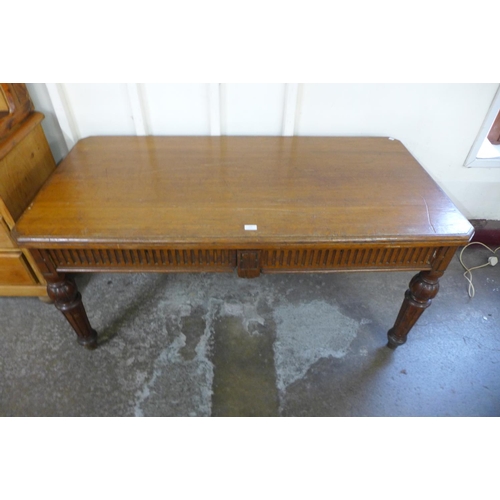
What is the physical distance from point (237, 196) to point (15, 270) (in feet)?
3.55

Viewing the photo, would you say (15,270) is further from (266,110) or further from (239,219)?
(266,110)

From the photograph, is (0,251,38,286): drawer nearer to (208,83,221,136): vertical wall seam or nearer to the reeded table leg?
the reeded table leg

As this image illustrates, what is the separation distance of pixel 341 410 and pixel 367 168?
970 mm

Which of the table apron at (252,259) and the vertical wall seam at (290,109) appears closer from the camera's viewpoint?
the table apron at (252,259)

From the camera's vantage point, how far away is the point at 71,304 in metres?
1.32

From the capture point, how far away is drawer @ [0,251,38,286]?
4.88 ft

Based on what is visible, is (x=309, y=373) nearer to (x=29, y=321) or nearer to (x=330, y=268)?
(x=330, y=268)

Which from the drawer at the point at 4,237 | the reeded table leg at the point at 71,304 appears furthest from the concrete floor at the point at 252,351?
the drawer at the point at 4,237

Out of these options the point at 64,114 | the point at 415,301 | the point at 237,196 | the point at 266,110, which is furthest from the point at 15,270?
the point at 415,301

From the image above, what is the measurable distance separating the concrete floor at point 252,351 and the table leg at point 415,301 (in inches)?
4.0

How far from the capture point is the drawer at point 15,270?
1486mm

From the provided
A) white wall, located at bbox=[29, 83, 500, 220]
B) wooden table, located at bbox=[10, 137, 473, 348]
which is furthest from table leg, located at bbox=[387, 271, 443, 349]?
white wall, located at bbox=[29, 83, 500, 220]

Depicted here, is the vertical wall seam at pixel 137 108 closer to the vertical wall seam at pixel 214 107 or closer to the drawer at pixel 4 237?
the vertical wall seam at pixel 214 107

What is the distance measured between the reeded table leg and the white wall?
2.53ft
